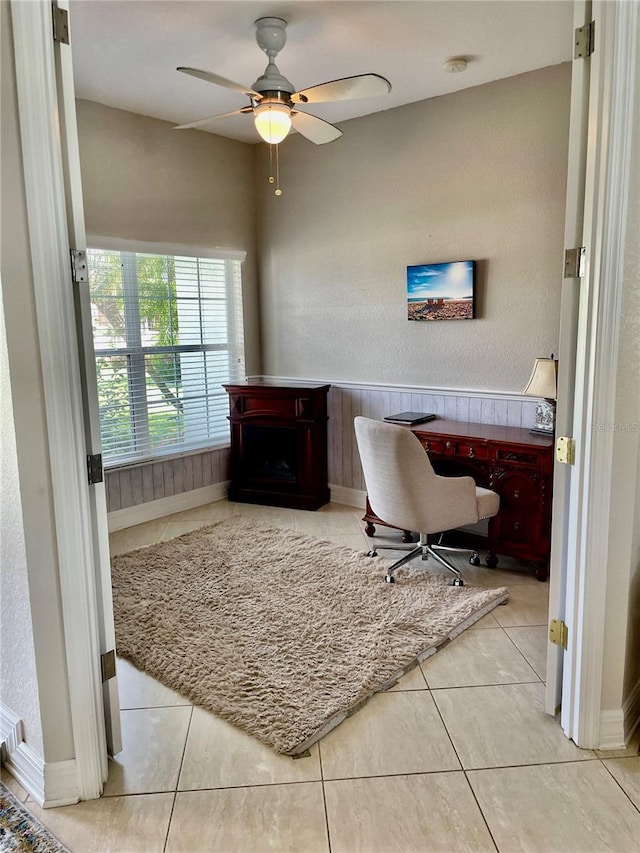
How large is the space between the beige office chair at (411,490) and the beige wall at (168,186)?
2.35 m

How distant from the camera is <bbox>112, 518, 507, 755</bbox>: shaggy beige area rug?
2338 millimetres

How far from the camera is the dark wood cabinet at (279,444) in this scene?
4746 mm

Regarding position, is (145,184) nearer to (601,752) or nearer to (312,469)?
(312,469)

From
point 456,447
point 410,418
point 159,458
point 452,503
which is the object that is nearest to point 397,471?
point 452,503

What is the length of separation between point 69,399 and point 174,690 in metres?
1.36

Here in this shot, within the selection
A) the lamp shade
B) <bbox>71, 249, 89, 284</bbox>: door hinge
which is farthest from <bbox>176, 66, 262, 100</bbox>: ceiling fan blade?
the lamp shade

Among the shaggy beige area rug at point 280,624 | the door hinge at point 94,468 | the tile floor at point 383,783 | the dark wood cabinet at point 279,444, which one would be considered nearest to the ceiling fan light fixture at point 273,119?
the door hinge at point 94,468

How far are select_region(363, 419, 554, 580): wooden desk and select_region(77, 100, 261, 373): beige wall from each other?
2.31 metres

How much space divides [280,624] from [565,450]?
1.62 metres

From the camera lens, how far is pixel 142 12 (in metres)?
2.87

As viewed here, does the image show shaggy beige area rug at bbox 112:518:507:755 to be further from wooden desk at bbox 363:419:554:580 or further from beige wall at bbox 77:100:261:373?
beige wall at bbox 77:100:261:373

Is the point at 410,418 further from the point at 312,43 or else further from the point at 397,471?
the point at 312,43

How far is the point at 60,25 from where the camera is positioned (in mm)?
1682

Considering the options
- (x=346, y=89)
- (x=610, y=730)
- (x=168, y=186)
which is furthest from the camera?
(x=168, y=186)
